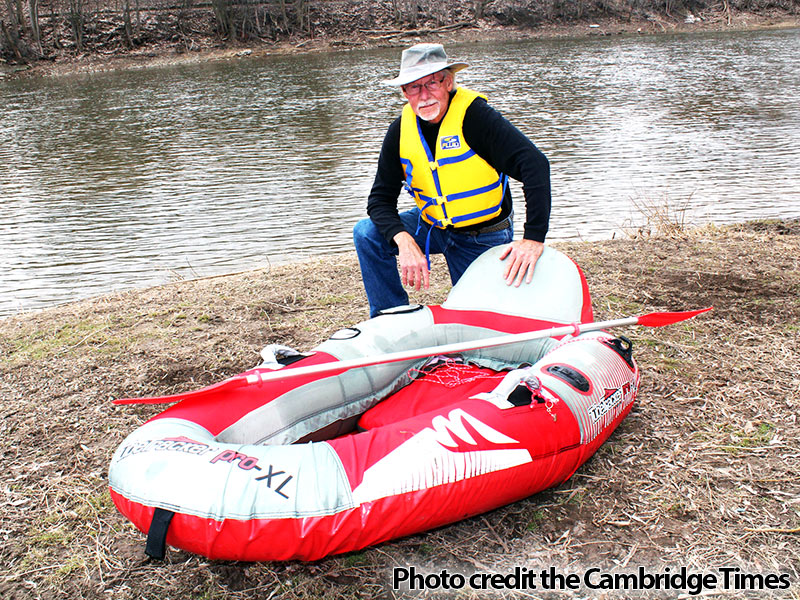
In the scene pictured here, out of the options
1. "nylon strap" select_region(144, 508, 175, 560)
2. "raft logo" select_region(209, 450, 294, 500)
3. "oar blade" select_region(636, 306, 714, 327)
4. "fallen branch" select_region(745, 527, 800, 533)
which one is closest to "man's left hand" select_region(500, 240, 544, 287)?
"oar blade" select_region(636, 306, 714, 327)

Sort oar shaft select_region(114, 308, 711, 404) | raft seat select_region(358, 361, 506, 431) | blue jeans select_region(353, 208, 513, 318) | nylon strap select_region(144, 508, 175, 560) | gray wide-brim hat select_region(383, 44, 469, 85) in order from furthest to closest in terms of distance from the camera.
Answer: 1. blue jeans select_region(353, 208, 513, 318)
2. gray wide-brim hat select_region(383, 44, 469, 85)
3. raft seat select_region(358, 361, 506, 431)
4. oar shaft select_region(114, 308, 711, 404)
5. nylon strap select_region(144, 508, 175, 560)

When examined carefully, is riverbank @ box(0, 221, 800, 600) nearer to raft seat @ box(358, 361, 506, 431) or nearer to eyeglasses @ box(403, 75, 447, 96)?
raft seat @ box(358, 361, 506, 431)

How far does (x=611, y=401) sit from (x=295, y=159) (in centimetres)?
939

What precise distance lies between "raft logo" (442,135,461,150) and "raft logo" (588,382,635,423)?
4.76ft

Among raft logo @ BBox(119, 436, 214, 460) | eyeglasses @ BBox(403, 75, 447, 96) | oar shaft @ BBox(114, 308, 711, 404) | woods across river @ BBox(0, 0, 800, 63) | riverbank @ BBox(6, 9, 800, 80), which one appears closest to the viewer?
raft logo @ BBox(119, 436, 214, 460)

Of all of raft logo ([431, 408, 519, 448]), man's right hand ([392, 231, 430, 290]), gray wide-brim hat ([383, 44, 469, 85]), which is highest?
gray wide-brim hat ([383, 44, 469, 85])

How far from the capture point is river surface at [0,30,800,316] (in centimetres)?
733

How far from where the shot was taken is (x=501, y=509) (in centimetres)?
254

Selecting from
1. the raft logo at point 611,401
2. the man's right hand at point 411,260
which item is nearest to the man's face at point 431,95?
the man's right hand at point 411,260

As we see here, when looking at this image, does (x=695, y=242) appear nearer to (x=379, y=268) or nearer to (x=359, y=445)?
(x=379, y=268)

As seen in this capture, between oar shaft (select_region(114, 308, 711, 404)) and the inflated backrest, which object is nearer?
oar shaft (select_region(114, 308, 711, 404))

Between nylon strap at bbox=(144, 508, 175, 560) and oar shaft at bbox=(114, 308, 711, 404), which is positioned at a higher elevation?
oar shaft at bbox=(114, 308, 711, 404)

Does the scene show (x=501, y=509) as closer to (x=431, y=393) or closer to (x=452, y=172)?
(x=431, y=393)

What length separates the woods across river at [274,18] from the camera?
31.0 metres
